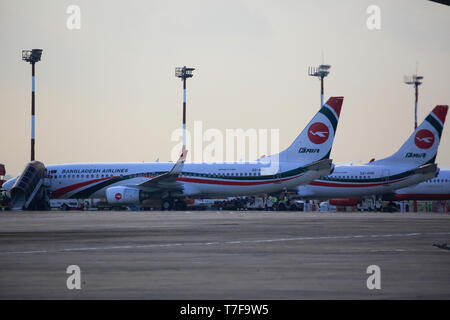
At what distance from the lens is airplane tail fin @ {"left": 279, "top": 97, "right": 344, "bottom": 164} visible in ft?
234

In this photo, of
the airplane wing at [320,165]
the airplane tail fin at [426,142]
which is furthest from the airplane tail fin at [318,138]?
the airplane tail fin at [426,142]

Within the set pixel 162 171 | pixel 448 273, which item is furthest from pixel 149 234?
pixel 162 171

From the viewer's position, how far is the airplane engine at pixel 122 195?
228 feet

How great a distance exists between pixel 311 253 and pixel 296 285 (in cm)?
628

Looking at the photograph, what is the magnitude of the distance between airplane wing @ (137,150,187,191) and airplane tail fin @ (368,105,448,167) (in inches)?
860

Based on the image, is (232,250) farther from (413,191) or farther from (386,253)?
(413,191)

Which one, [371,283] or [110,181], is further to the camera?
[110,181]

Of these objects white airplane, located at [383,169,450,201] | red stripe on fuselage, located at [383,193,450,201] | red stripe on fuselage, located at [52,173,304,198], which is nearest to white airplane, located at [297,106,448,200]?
red stripe on fuselage, located at [52,173,304,198]

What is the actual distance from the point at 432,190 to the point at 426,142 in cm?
1463

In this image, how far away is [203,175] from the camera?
72.2 meters

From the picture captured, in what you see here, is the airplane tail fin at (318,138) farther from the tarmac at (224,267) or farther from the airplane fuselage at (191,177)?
the tarmac at (224,267)

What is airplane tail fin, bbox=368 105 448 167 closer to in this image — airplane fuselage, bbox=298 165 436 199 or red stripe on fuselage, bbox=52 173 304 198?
airplane fuselage, bbox=298 165 436 199

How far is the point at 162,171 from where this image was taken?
7288 centimetres

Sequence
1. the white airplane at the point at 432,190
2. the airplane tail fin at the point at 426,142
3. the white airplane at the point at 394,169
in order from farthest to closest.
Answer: the white airplane at the point at 432,190 < the airplane tail fin at the point at 426,142 < the white airplane at the point at 394,169
